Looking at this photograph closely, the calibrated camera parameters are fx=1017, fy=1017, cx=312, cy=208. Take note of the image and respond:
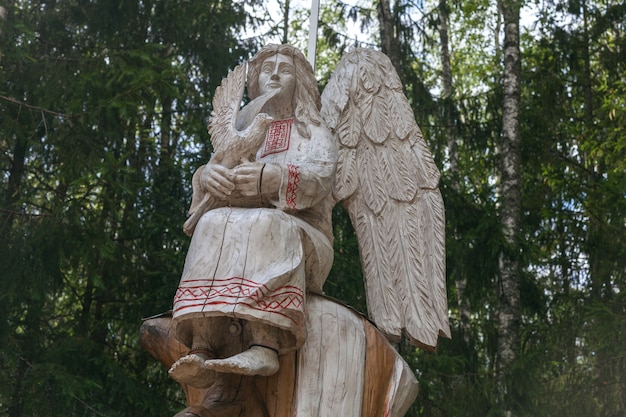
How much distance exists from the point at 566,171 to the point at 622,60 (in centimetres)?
153

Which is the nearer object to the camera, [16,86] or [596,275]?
[16,86]

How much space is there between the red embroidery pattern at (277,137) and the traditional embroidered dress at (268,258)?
0.35 ft

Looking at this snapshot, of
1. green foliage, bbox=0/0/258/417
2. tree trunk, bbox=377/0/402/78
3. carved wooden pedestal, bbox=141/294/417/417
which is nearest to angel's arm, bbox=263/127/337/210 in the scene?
carved wooden pedestal, bbox=141/294/417/417

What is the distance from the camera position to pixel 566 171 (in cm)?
1249

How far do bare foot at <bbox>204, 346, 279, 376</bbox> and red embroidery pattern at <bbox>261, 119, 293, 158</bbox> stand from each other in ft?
3.88

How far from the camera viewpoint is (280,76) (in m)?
5.51

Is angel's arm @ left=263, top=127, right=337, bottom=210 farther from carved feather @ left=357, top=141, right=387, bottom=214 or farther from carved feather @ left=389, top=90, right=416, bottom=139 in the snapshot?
carved feather @ left=389, top=90, right=416, bottom=139

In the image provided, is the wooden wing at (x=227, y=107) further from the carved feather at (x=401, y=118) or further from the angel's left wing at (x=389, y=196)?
the carved feather at (x=401, y=118)

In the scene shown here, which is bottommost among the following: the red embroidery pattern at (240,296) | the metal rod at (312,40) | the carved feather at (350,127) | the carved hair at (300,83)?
the red embroidery pattern at (240,296)

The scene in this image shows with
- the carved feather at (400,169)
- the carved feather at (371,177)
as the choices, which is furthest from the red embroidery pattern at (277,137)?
the carved feather at (400,169)

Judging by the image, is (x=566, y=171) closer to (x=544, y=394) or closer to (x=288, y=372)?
(x=544, y=394)

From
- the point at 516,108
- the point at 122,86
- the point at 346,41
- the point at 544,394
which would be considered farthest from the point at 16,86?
the point at 544,394

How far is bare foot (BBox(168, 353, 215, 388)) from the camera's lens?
4.29m

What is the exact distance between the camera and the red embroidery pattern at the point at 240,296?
4426 millimetres
